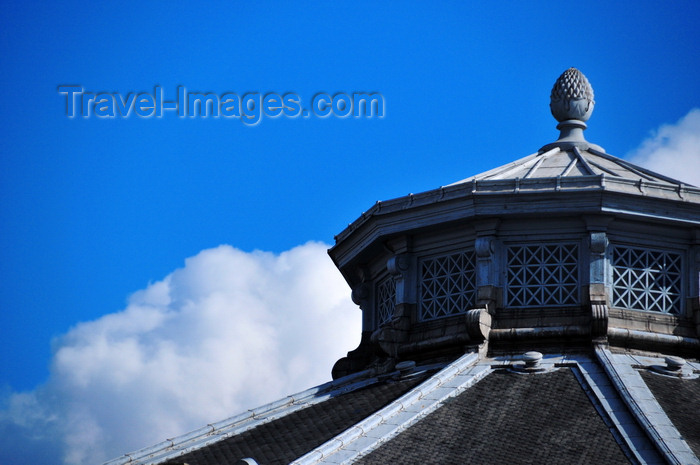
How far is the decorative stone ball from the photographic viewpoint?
39562 mm

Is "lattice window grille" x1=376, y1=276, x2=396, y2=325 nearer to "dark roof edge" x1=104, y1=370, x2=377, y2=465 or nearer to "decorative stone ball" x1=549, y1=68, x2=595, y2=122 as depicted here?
"dark roof edge" x1=104, y1=370, x2=377, y2=465


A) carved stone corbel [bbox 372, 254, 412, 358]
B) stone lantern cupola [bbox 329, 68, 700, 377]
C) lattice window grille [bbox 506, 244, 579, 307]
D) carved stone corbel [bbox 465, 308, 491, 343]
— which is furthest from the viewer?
carved stone corbel [bbox 372, 254, 412, 358]

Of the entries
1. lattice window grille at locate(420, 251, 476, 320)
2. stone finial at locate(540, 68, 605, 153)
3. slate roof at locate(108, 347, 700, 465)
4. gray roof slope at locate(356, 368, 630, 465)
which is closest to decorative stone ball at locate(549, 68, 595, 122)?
stone finial at locate(540, 68, 605, 153)

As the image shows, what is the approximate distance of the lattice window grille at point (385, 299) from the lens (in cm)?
3778

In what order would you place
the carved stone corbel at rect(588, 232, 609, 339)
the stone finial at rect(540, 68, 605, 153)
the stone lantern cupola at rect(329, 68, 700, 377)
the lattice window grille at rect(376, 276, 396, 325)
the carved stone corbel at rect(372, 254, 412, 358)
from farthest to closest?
the stone finial at rect(540, 68, 605, 153) < the lattice window grille at rect(376, 276, 396, 325) < the carved stone corbel at rect(372, 254, 412, 358) < the stone lantern cupola at rect(329, 68, 700, 377) < the carved stone corbel at rect(588, 232, 609, 339)

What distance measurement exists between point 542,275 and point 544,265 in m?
0.25

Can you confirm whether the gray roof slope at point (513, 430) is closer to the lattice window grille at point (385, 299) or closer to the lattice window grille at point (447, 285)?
the lattice window grille at point (447, 285)

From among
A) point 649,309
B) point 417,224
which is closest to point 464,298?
point 417,224

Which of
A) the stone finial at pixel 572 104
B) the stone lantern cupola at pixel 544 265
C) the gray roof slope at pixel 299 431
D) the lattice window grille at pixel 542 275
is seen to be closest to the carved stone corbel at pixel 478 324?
the stone lantern cupola at pixel 544 265

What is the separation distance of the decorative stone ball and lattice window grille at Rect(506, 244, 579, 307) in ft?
19.7

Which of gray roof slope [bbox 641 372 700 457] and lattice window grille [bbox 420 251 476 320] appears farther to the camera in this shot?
lattice window grille [bbox 420 251 476 320]

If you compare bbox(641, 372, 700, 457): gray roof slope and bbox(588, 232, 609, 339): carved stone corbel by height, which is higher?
bbox(588, 232, 609, 339): carved stone corbel

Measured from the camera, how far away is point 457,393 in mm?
32031

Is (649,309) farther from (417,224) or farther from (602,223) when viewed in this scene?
(417,224)
